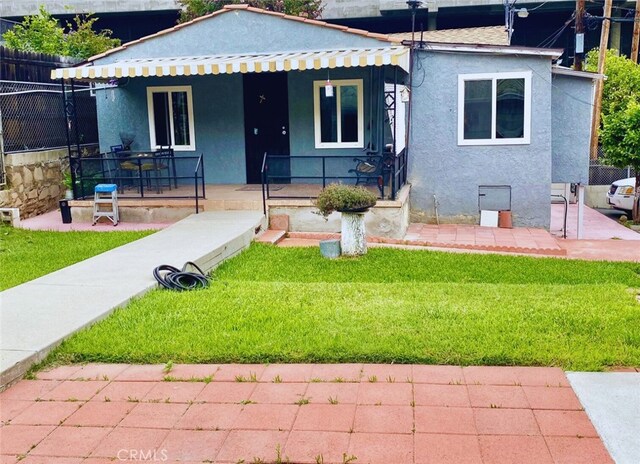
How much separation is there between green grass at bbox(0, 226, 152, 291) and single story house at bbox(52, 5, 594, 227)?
3019 mm

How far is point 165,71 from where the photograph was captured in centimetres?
1184

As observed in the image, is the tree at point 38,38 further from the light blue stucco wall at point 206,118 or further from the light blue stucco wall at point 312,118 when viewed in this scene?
the light blue stucco wall at point 312,118

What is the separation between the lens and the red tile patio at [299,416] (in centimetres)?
390

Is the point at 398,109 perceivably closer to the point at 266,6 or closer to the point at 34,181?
the point at 34,181

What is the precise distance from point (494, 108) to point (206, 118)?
603 centimetres

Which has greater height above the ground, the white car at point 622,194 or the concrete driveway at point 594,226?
the white car at point 622,194

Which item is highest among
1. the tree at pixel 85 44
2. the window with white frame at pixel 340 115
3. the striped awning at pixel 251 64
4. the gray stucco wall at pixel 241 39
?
the tree at pixel 85 44

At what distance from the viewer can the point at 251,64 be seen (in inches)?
452

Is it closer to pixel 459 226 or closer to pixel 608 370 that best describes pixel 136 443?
pixel 608 370

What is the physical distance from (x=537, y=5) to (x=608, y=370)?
85.3ft

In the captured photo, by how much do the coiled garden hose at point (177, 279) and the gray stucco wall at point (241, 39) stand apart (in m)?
6.56

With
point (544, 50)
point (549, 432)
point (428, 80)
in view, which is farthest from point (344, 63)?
point (549, 432)

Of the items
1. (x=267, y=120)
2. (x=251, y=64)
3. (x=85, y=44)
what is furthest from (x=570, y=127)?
(x=85, y=44)

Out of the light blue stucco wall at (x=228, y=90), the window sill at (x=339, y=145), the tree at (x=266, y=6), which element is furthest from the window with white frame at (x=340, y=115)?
the tree at (x=266, y=6)
